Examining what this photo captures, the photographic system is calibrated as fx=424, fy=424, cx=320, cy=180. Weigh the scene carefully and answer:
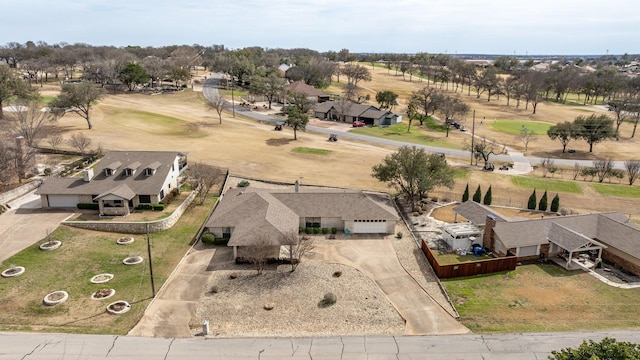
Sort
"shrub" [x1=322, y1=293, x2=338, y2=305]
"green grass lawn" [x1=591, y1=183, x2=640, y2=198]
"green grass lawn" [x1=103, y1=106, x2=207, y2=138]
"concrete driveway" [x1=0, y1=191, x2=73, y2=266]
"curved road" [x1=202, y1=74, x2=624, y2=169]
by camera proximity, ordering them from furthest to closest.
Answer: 1. "green grass lawn" [x1=103, y1=106, x2=207, y2=138]
2. "curved road" [x1=202, y1=74, x2=624, y2=169]
3. "green grass lawn" [x1=591, y1=183, x2=640, y2=198]
4. "concrete driveway" [x1=0, y1=191, x2=73, y2=266]
5. "shrub" [x1=322, y1=293, x2=338, y2=305]

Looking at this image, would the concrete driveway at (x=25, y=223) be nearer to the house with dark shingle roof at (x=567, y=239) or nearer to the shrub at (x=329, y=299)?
the shrub at (x=329, y=299)

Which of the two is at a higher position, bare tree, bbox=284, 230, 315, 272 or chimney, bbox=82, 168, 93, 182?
chimney, bbox=82, 168, 93, 182

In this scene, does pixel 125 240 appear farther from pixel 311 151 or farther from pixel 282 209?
pixel 311 151

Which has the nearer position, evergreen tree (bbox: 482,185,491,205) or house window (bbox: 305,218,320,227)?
house window (bbox: 305,218,320,227)

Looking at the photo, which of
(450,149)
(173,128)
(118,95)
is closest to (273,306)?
(450,149)

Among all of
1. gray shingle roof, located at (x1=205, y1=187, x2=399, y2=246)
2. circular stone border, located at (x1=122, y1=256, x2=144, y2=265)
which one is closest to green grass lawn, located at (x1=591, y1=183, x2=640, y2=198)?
gray shingle roof, located at (x1=205, y1=187, x2=399, y2=246)

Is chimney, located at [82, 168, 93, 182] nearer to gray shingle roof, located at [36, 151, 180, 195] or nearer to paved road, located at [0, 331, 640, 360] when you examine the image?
gray shingle roof, located at [36, 151, 180, 195]

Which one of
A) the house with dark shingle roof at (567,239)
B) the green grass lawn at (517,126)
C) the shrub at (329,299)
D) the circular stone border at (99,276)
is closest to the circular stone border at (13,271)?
the circular stone border at (99,276)
